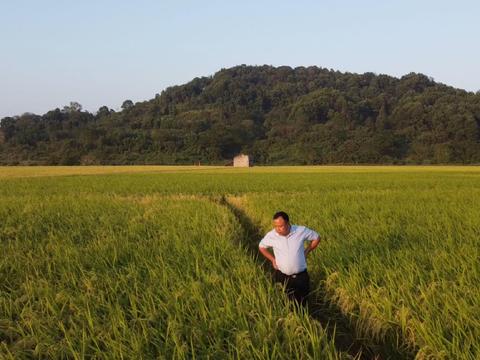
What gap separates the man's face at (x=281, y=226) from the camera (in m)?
4.88

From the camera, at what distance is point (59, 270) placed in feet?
18.1

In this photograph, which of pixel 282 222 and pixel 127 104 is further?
pixel 127 104

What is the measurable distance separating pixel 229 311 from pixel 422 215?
7.15 metres

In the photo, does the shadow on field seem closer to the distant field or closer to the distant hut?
the distant field

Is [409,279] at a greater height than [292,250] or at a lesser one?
lesser

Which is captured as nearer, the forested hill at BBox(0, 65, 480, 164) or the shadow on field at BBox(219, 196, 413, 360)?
the shadow on field at BBox(219, 196, 413, 360)

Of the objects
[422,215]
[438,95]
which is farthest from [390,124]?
[422,215]

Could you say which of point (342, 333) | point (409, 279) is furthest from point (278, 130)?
point (342, 333)

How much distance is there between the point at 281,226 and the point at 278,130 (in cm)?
8898

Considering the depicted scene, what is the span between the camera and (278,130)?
305 feet

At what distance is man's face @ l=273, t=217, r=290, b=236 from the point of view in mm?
4883

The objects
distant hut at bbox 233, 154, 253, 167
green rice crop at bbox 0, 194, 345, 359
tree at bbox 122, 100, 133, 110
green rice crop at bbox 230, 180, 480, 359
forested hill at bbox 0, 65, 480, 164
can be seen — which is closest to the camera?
green rice crop at bbox 0, 194, 345, 359

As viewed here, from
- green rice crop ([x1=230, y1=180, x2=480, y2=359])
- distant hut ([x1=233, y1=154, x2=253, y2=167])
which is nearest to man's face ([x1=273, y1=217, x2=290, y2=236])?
green rice crop ([x1=230, y1=180, x2=480, y2=359])

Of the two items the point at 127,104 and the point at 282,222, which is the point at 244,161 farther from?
the point at 127,104
